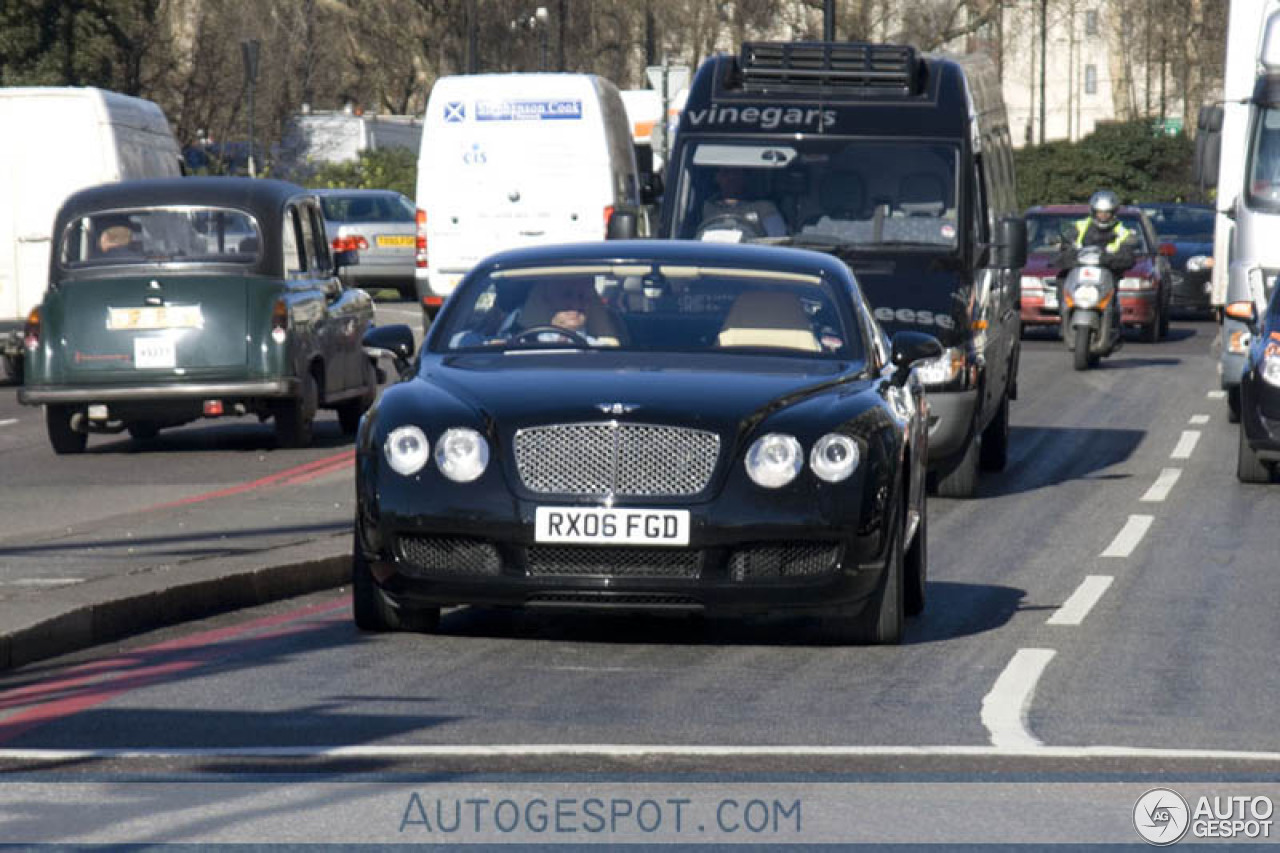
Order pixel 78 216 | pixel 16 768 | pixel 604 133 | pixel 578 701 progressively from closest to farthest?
pixel 16 768 → pixel 578 701 → pixel 78 216 → pixel 604 133

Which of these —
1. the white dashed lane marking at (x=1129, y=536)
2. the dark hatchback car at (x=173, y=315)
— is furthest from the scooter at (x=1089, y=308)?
the white dashed lane marking at (x=1129, y=536)

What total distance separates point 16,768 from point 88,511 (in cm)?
827

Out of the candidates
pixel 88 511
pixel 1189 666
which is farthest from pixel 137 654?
pixel 88 511

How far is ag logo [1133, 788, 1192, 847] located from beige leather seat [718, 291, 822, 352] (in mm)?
3698

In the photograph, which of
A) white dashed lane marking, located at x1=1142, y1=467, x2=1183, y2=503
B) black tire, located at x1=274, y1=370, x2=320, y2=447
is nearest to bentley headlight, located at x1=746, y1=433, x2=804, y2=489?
white dashed lane marking, located at x1=1142, y1=467, x2=1183, y2=503

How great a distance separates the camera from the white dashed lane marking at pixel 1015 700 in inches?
295

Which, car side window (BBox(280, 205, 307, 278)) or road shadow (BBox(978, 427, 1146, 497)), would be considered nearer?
road shadow (BBox(978, 427, 1146, 497))

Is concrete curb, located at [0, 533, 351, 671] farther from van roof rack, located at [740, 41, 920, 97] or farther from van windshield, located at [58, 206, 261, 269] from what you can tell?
van windshield, located at [58, 206, 261, 269]

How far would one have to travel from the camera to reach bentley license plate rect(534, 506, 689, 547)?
349 inches

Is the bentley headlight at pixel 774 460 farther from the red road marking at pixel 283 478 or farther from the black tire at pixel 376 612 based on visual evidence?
the red road marking at pixel 283 478

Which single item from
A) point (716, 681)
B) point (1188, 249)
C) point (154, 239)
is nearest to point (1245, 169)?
point (154, 239)

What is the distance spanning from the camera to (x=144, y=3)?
53.9 meters

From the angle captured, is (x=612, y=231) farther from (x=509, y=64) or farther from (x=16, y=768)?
(x=509, y=64)

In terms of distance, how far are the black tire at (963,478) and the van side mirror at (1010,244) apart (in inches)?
47.0
